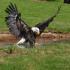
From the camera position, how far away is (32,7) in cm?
2311

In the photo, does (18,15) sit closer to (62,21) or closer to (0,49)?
(0,49)

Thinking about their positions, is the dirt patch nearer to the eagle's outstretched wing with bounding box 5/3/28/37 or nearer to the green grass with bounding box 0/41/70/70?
the eagle's outstretched wing with bounding box 5/3/28/37

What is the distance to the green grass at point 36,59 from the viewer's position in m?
9.94

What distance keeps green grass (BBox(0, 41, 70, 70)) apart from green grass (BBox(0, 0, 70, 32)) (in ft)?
17.7

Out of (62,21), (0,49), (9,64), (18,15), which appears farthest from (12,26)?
(62,21)

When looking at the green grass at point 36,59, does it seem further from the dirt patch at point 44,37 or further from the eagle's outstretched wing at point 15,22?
the dirt patch at point 44,37

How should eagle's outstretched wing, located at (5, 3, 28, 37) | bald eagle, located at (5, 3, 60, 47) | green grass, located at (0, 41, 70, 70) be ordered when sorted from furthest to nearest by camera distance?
bald eagle, located at (5, 3, 60, 47)
eagle's outstretched wing, located at (5, 3, 28, 37)
green grass, located at (0, 41, 70, 70)

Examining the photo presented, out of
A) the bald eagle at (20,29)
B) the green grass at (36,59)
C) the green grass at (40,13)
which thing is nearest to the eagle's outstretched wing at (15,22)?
the bald eagle at (20,29)

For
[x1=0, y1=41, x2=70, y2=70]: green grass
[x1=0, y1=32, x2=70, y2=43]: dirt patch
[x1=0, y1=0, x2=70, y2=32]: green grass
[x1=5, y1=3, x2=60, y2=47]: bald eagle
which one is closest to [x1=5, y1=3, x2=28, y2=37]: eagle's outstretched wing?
[x1=5, y1=3, x2=60, y2=47]: bald eagle

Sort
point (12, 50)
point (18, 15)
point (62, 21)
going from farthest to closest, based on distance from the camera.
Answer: point (62, 21) < point (18, 15) < point (12, 50)

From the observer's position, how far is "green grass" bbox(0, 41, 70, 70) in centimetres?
→ 994

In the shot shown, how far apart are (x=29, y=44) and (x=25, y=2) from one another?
42.5 feet

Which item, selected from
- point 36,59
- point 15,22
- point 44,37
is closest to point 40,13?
point 44,37

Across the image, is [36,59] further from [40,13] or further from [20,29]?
[40,13]
